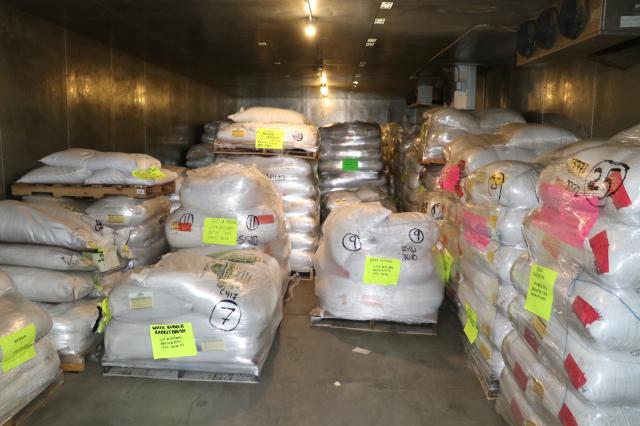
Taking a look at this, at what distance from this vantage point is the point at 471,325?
355 cm

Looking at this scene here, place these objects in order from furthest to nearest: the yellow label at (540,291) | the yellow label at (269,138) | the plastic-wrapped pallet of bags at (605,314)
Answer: the yellow label at (269,138)
the yellow label at (540,291)
the plastic-wrapped pallet of bags at (605,314)

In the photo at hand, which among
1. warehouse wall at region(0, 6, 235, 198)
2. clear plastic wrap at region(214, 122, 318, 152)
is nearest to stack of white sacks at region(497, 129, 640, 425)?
clear plastic wrap at region(214, 122, 318, 152)

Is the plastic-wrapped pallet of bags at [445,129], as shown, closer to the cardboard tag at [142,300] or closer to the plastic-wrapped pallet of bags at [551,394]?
the plastic-wrapped pallet of bags at [551,394]

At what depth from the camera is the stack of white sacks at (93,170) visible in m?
4.43

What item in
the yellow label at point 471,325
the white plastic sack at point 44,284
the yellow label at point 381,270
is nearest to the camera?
the white plastic sack at point 44,284

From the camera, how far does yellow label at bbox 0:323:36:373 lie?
2572 millimetres

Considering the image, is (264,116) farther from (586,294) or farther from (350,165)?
(586,294)

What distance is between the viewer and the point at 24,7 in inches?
169

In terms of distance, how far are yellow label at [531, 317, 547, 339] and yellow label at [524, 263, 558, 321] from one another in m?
0.06

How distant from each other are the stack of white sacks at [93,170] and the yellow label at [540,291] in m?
3.45

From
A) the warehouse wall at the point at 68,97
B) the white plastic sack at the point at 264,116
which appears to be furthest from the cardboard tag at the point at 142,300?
the white plastic sack at the point at 264,116

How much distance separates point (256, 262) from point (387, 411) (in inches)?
57.9

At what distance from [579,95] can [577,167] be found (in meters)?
3.26

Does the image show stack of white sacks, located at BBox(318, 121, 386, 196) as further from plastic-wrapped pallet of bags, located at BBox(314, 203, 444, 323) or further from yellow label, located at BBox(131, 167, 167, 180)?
plastic-wrapped pallet of bags, located at BBox(314, 203, 444, 323)
